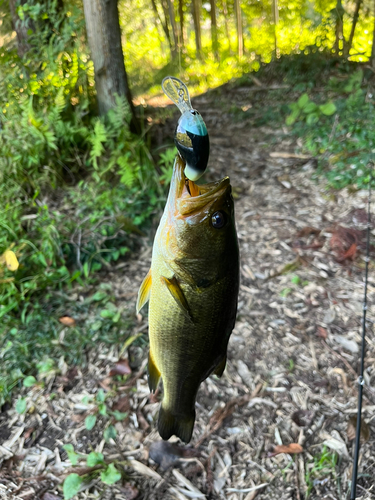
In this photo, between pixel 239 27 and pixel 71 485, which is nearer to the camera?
pixel 71 485

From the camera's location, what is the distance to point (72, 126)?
392 cm

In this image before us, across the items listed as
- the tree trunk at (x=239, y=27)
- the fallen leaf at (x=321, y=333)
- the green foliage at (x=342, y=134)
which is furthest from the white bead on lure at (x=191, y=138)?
the tree trunk at (x=239, y=27)

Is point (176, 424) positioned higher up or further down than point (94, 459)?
higher up

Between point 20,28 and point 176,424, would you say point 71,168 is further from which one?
point 176,424

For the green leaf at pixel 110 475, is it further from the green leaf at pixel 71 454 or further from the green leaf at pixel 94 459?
the green leaf at pixel 71 454

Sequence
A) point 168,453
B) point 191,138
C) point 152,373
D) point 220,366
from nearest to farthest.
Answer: point 191,138 → point 220,366 → point 152,373 → point 168,453

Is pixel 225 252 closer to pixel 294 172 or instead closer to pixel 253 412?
pixel 253 412

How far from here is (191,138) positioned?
2.63 feet

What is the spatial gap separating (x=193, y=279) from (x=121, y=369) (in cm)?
191

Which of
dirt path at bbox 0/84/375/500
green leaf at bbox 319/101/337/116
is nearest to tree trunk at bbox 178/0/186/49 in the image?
green leaf at bbox 319/101/337/116

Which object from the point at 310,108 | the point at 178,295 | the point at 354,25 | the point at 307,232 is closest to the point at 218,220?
the point at 178,295

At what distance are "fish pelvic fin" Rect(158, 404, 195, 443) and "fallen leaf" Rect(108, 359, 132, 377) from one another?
133 cm

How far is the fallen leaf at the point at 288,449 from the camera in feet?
7.39

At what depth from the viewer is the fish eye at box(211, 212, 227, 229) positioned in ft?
3.28
